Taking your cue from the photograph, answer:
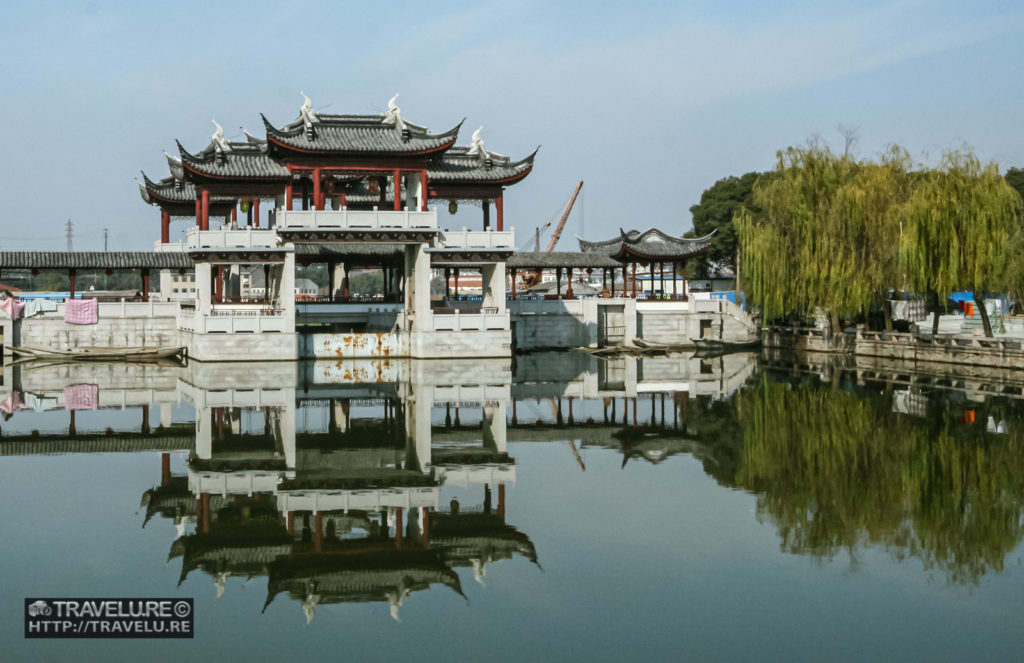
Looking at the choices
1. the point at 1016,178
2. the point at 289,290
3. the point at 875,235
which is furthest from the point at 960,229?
the point at 1016,178

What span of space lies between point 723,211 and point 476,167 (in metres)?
28.0

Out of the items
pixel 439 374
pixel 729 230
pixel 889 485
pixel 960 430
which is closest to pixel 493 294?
pixel 439 374

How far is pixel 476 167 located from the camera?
116 feet

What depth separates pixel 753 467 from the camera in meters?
14.2

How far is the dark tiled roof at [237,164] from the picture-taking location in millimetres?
32844

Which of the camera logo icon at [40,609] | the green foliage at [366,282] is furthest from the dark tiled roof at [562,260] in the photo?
the green foliage at [366,282]

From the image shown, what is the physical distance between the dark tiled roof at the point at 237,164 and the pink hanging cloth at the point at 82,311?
6.57 meters

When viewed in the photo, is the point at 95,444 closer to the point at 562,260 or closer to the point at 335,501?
the point at 335,501

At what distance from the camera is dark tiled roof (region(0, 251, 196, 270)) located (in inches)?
1438

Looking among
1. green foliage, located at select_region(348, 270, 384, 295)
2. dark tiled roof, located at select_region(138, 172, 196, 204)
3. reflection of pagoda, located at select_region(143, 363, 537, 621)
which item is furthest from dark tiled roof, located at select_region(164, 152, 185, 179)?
green foliage, located at select_region(348, 270, 384, 295)

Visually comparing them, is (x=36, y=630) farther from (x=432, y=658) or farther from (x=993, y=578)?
(x=993, y=578)

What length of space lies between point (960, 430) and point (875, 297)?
18996 millimetres

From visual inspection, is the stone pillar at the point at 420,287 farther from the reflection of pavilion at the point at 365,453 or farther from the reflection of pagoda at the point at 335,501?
the reflection of pagoda at the point at 335,501

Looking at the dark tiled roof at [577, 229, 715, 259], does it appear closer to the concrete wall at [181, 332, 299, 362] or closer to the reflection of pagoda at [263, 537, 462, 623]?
the concrete wall at [181, 332, 299, 362]
